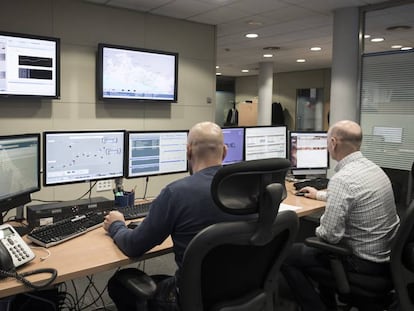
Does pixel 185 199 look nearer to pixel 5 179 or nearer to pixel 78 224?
pixel 78 224

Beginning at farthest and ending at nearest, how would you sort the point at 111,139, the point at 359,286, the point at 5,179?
the point at 111,139
the point at 359,286
the point at 5,179

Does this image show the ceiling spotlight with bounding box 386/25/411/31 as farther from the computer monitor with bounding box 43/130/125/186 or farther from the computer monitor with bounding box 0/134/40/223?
the computer monitor with bounding box 0/134/40/223

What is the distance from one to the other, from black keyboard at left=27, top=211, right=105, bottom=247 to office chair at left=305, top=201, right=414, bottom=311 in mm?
1145

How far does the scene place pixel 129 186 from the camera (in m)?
4.34

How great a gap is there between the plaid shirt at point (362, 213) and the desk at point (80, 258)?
0.87 metres

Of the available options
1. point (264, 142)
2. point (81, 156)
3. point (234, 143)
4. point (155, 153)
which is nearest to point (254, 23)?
point (264, 142)

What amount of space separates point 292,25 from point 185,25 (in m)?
1.40

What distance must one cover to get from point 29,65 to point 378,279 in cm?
322

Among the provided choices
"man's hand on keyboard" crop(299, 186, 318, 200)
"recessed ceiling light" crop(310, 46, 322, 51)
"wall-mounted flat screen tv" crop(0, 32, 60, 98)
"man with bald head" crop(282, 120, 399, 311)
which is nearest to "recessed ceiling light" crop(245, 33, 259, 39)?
"recessed ceiling light" crop(310, 46, 322, 51)

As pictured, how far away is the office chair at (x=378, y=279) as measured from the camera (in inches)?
74.8

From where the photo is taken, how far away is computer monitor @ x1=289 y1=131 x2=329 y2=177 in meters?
3.34

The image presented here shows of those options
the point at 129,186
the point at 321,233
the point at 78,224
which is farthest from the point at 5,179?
the point at 129,186

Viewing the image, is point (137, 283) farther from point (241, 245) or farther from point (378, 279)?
point (378, 279)

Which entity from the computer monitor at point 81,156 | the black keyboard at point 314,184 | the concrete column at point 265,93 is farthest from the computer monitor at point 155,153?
the concrete column at point 265,93
